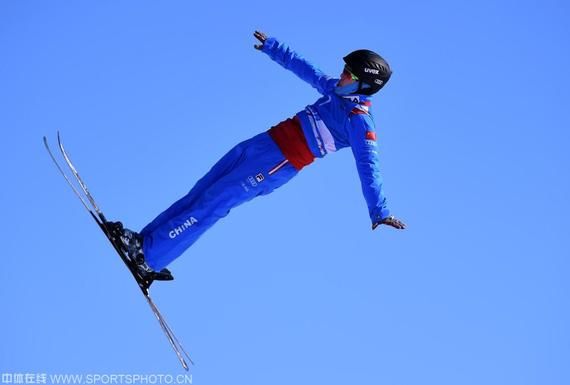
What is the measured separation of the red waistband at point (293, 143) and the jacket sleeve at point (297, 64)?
57 centimetres

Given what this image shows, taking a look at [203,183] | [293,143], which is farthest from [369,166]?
[203,183]

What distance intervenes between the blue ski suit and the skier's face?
0.13 metres

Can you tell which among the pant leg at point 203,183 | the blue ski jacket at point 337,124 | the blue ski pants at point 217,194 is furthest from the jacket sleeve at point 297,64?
the pant leg at point 203,183

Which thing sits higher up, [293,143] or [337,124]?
[293,143]

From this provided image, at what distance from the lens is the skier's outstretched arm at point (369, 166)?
9.48 m

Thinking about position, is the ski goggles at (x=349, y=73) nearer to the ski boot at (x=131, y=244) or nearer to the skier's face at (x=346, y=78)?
the skier's face at (x=346, y=78)

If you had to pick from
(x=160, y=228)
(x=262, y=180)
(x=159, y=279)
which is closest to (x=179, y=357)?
(x=159, y=279)

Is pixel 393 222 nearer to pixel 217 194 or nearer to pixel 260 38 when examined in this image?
pixel 217 194

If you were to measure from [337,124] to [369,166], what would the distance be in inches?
29.5

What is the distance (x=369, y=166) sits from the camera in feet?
32.1

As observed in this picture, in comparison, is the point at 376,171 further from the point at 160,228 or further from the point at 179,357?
the point at 179,357

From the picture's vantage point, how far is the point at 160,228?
993 centimetres

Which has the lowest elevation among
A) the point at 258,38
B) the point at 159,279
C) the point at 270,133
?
the point at 159,279

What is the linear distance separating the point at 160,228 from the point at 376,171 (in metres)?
2.64
